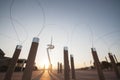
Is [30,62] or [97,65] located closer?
[30,62]

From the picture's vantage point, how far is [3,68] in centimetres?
3111

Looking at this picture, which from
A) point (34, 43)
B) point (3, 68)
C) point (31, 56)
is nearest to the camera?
point (31, 56)

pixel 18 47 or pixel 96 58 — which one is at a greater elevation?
pixel 18 47

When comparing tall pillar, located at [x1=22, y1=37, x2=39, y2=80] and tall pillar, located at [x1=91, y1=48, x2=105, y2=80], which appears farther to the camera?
tall pillar, located at [x1=91, y1=48, x2=105, y2=80]

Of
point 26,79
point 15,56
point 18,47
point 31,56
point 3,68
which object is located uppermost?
point 3,68

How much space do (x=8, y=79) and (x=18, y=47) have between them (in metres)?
1.81

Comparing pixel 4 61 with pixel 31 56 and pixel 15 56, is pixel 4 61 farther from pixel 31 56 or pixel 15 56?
pixel 31 56

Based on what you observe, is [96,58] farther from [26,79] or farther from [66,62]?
[26,79]

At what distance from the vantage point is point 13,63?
620 centimetres

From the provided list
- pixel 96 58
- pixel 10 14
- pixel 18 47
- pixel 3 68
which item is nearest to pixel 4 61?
pixel 3 68

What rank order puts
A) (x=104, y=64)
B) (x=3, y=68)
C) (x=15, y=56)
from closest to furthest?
1. (x=15, y=56)
2. (x=3, y=68)
3. (x=104, y=64)

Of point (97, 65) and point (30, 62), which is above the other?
point (97, 65)

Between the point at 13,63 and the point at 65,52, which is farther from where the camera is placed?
the point at 65,52

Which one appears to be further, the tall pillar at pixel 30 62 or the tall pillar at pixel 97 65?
the tall pillar at pixel 97 65
